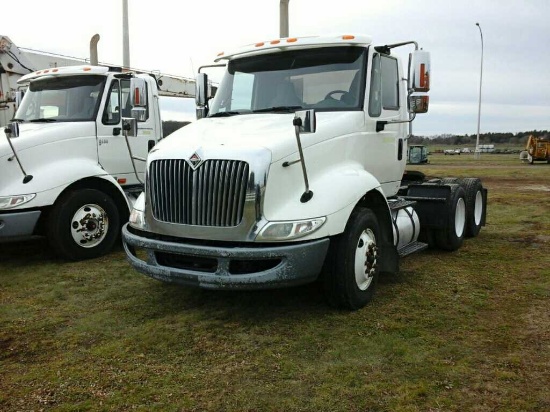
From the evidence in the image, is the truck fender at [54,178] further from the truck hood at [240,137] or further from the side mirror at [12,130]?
the truck hood at [240,137]

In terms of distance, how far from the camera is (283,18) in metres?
11.5

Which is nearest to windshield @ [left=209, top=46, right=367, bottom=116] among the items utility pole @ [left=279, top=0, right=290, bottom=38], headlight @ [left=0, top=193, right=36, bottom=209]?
headlight @ [left=0, top=193, right=36, bottom=209]

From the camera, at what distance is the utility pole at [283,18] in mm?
11422

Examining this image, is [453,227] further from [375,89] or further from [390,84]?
[375,89]

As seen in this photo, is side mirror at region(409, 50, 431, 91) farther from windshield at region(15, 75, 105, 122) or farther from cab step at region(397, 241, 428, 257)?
windshield at region(15, 75, 105, 122)

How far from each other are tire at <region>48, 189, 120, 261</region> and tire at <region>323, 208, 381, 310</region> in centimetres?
386

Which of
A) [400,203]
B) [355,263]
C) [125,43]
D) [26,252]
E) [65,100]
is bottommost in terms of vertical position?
[26,252]

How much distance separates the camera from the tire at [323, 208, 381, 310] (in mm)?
4844

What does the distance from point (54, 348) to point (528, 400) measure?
138 inches

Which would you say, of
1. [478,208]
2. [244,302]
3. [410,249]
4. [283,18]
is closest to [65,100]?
[244,302]

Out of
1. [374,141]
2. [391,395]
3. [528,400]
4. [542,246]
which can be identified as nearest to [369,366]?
[391,395]

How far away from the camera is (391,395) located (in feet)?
11.5

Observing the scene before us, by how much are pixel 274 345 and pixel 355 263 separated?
3.82ft

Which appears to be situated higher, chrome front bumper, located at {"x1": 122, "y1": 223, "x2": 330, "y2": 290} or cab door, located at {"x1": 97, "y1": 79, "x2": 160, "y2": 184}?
cab door, located at {"x1": 97, "y1": 79, "x2": 160, "y2": 184}
